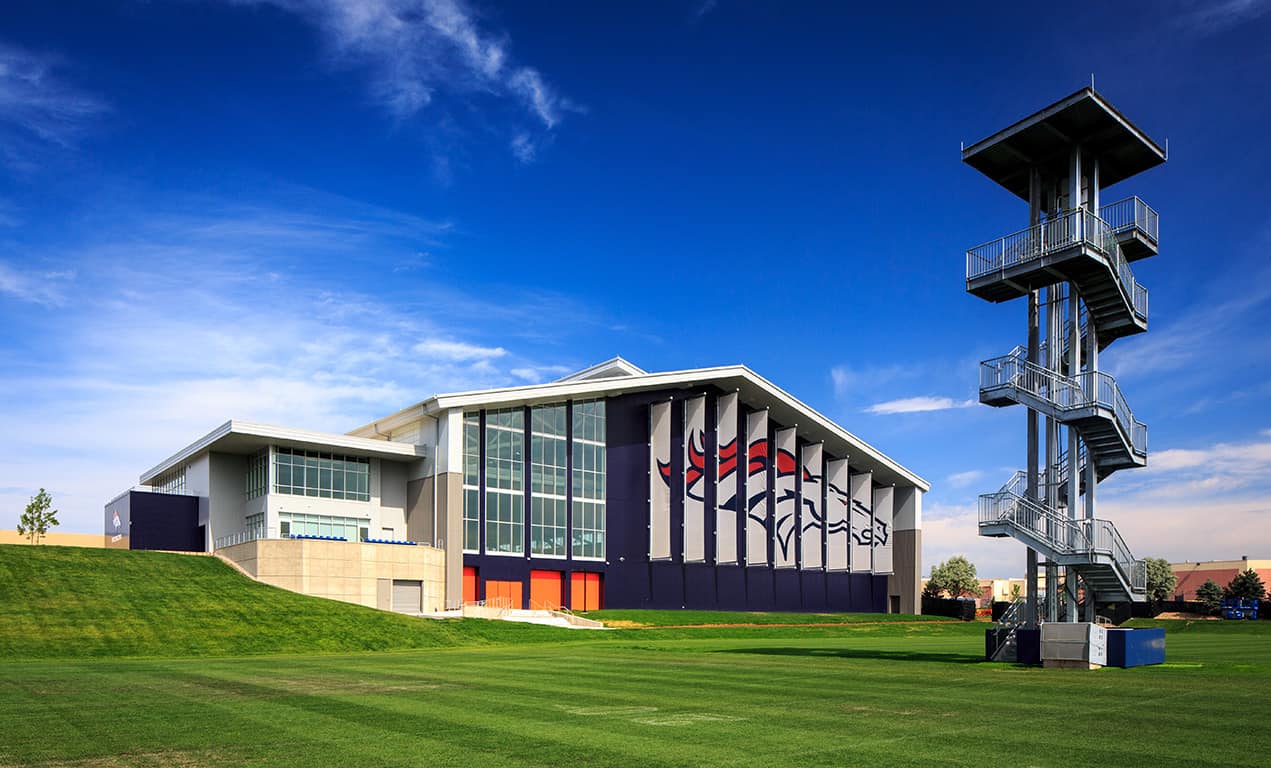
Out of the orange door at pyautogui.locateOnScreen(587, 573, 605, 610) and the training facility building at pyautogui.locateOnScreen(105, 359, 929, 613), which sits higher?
the training facility building at pyautogui.locateOnScreen(105, 359, 929, 613)

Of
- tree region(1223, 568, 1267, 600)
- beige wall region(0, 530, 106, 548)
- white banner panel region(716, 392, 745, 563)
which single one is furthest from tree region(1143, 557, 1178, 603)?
beige wall region(0, 530, 106, 548)

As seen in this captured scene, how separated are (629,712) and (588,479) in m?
51.6

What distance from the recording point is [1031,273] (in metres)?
33.0

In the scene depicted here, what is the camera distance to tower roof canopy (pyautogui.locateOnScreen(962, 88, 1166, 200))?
31.7m

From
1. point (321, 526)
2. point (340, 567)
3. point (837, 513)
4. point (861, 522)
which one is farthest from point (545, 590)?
point (861, 522)

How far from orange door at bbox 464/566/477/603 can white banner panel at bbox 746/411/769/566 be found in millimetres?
23523

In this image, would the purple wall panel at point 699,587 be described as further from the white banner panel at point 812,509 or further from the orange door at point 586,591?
the white banner panel at point 812,509

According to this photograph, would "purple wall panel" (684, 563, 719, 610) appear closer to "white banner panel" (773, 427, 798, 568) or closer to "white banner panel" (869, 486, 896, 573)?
"white banner panel" (773, 427, 798, 568)

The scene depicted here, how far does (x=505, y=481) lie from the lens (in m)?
63.7

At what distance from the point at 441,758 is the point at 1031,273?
2724 centimetres

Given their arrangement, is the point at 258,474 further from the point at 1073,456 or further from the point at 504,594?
the point at 1073,456

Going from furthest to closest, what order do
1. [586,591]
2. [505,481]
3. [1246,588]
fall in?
[1246,588], [586,591], [505,481]

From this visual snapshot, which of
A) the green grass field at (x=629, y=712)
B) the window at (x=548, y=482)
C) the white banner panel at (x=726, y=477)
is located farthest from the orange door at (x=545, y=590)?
the green grass field at (x=629, y=712)

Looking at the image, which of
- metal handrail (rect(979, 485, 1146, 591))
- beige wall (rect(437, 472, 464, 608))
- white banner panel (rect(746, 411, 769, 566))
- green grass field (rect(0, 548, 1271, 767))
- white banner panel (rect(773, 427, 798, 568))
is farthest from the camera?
white banner panel (rect(773, 427, 798, 568))
